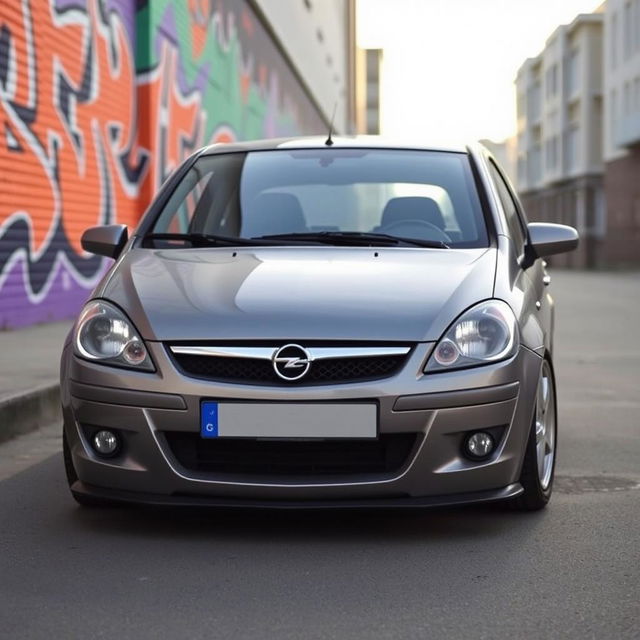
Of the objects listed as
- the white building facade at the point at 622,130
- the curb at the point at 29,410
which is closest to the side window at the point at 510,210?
the curb at the point at 29,410

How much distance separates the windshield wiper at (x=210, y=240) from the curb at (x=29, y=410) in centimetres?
167

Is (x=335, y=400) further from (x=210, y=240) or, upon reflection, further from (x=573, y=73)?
(x=573, y=73)

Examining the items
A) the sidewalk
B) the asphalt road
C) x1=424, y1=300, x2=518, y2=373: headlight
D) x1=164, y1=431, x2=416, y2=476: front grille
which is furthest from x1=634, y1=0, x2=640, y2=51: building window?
x1=164, y1=431, x2=416, y2=476: front grille

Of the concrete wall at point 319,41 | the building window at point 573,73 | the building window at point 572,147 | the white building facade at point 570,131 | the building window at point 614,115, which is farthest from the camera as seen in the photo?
the building window at point 572,147

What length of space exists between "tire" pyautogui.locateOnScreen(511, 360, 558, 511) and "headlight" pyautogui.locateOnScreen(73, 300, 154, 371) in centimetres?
136

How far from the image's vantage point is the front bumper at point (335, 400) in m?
3.87

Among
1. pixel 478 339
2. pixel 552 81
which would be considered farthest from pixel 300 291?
pixel 552 81

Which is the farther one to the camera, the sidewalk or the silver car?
the sidewalk

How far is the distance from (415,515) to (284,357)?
2.93ft

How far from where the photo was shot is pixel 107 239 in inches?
204

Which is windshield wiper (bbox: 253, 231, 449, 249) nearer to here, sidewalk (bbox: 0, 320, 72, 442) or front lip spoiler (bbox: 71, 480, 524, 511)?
front lip spoiler (bbox: 71, 480, 524, 511)

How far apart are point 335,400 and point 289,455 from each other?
0.25m

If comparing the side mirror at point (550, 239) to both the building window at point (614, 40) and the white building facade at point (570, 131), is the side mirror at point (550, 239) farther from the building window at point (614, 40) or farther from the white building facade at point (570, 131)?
the white building facade at point (570, 131)

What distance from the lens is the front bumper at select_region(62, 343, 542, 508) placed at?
12.7ft
